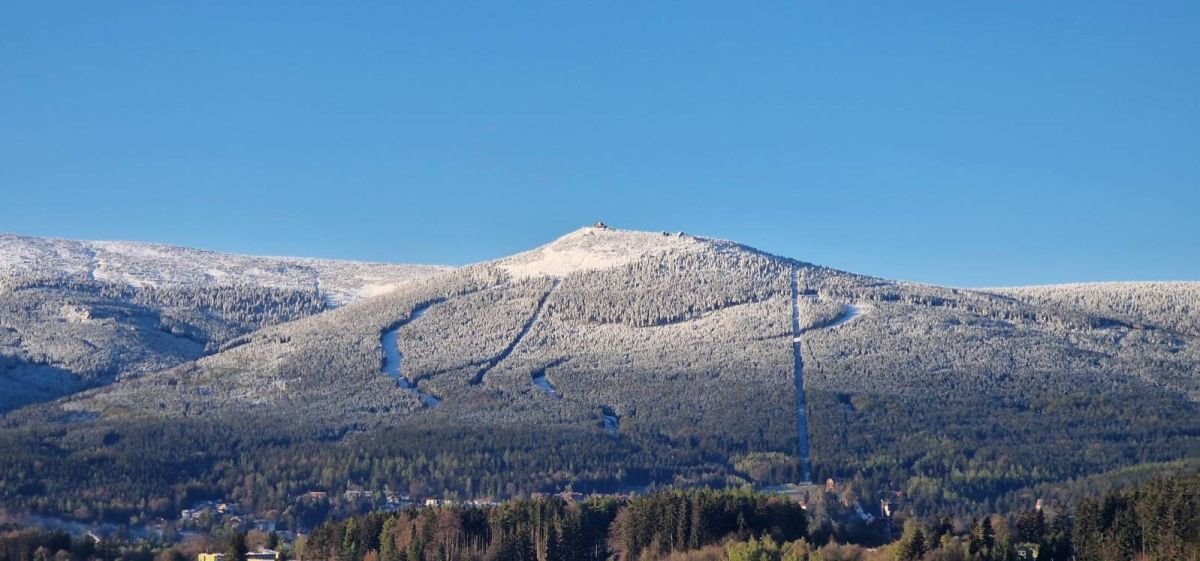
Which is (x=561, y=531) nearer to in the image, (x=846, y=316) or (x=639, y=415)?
(x=639, y=415)

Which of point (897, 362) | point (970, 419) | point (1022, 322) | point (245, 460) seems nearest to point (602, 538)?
point (245, 460)

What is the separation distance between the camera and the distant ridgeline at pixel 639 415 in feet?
497

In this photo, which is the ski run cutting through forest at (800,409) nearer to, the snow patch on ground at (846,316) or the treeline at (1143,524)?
the snow patch on ground at (846,316)

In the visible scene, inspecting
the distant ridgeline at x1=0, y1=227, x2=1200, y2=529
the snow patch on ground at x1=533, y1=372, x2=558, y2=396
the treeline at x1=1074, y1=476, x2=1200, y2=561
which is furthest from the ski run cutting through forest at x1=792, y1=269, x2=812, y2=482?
the treeline at x1=1074, y1=476, x2=1200, y2=561

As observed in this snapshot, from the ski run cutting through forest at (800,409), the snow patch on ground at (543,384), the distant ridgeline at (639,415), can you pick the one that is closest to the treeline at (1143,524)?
the distant ridgeline at (639,415)

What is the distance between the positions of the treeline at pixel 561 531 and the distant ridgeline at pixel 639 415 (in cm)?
1917

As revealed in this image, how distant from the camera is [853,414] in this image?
171375mm

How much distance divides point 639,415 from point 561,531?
52.0 m

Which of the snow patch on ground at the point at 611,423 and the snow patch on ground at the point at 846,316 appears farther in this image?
the snow patch on ground at the point at 846,316

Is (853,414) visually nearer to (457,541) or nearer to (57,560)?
(457,541)

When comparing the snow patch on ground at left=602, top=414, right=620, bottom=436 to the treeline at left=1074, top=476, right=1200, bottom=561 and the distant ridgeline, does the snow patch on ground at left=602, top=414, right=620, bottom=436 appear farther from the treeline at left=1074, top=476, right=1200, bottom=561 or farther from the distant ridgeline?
the treeline at left=1074, top=476, right=1200, bottom=561

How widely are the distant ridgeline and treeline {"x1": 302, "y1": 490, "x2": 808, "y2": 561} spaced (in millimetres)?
19171

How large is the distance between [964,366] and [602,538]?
6528 centimetres

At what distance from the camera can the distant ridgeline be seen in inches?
5969
